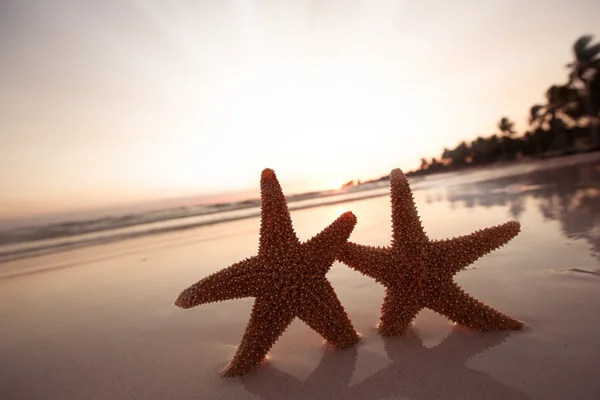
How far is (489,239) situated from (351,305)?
160 centimetres

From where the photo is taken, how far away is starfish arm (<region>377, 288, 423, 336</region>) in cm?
277

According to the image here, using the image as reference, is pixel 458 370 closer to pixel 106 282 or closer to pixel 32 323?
pixel 32 323

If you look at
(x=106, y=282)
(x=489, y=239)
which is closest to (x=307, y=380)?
(x=489, y=239)

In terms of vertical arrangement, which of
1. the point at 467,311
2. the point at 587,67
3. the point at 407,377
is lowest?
the point at 407,377

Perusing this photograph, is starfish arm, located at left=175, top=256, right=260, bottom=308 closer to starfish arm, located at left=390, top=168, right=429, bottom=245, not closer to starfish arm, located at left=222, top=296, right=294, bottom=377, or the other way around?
starfish arm, located at left=222, top=296, right=294, bottom=377

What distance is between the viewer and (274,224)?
105 inches

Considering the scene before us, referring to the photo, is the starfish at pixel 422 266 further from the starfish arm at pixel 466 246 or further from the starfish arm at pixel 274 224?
the starfish arm at pixel 274 224

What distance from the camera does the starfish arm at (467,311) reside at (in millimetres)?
2695

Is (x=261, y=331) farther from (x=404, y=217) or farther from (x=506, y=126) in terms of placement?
(x=506, y=126)

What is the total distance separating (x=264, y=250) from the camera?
2672mm

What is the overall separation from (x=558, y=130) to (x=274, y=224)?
7138cm

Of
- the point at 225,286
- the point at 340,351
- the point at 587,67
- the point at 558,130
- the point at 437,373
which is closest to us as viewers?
the point at 437,373

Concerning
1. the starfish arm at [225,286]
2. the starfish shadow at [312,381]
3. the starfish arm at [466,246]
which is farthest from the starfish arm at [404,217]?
the starfish arm at [225,286]

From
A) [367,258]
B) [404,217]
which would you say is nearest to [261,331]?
[367,258]
